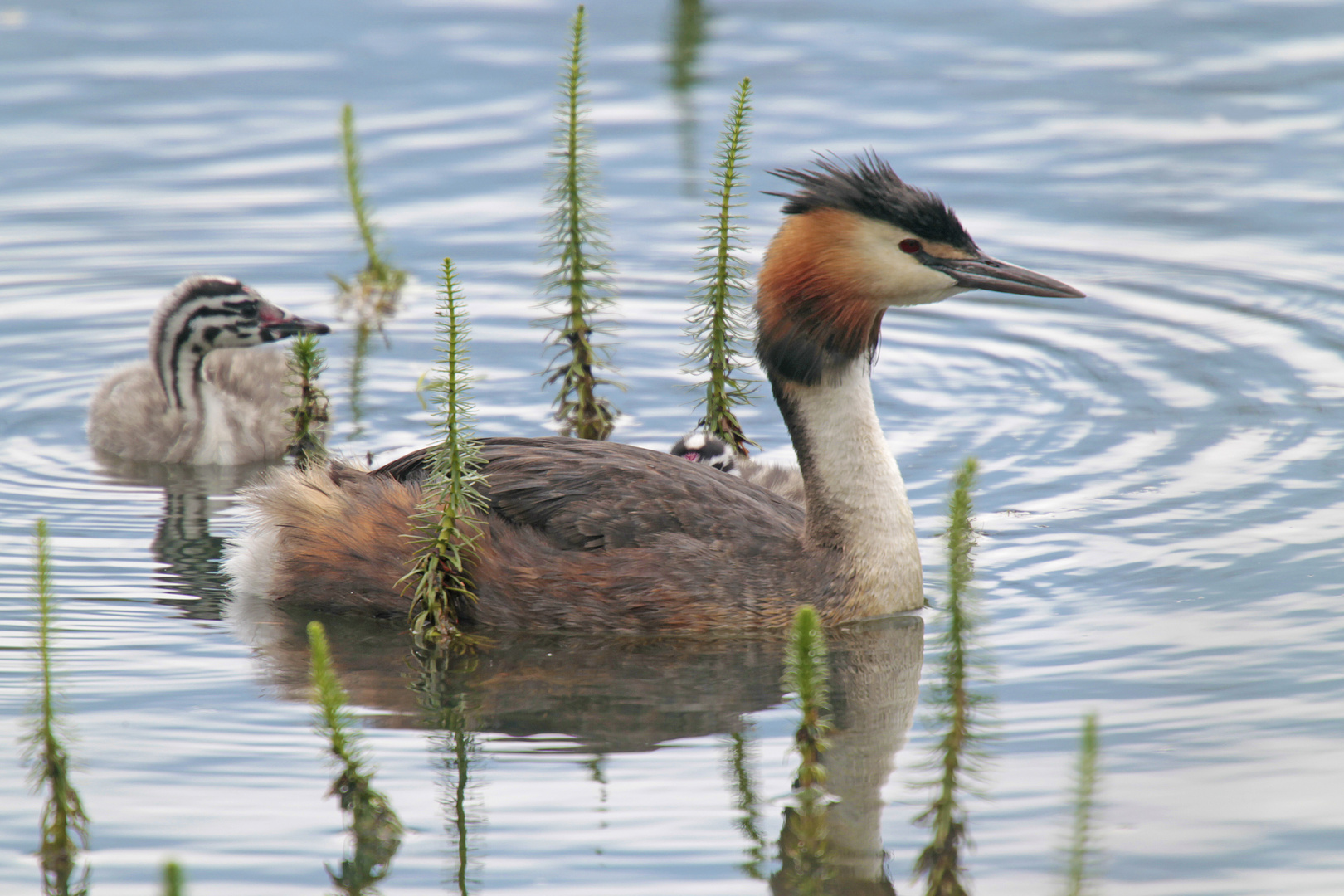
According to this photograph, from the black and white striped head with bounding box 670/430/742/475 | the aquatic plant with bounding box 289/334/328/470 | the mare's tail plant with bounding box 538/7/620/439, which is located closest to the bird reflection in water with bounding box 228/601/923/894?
the aquatic plant with bounding box 289/334/328/470

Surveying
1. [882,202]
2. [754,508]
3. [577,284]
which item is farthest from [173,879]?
[577,284]

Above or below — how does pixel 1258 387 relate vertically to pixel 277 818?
above

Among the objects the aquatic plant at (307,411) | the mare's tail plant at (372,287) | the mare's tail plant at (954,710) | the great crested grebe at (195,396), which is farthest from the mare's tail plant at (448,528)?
the mare's tail plant at (372,287)

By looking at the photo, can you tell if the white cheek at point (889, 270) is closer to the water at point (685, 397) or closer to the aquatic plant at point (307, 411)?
the water at point (685, 397)

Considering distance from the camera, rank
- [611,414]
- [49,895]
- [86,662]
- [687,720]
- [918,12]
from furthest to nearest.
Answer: [918,12], [611,414], [86,662], [687,720], [49,895]

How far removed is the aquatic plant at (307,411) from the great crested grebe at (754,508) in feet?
2.73

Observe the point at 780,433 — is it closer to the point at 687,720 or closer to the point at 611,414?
the point at 611,414

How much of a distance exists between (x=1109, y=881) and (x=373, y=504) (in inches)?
123

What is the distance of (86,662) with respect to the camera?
19.9ft

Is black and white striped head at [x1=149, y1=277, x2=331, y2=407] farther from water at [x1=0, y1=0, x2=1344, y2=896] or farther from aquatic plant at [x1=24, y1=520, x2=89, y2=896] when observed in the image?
aquatic plant at [x1=24, y1=520, x2=89, y2=896]

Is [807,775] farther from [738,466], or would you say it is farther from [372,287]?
[372,287]

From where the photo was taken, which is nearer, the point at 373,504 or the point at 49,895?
the point at 49,895

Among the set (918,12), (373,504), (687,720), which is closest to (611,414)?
(373,504)

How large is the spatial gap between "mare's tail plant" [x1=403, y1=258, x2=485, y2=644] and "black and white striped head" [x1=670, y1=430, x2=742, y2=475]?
1.41 meters
